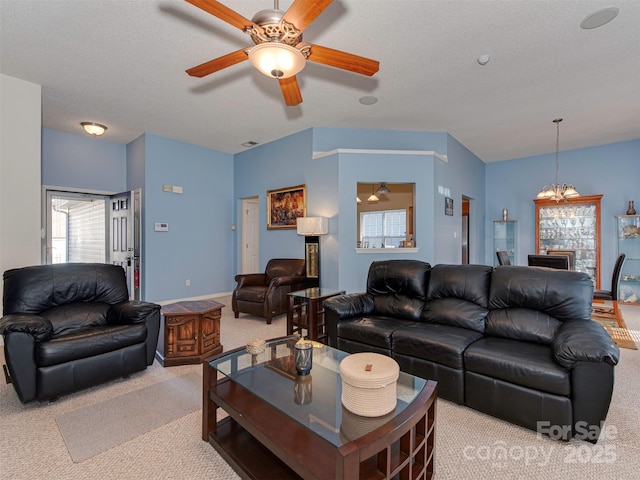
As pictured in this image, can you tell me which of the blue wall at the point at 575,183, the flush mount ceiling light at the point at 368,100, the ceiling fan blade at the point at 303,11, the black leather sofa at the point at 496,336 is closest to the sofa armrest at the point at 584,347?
the black leather sofa at the point at 496,336

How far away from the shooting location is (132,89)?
3885 mm

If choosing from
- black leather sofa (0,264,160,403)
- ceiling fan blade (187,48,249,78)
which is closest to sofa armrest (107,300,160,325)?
black leather sofa (0,264,160,403)

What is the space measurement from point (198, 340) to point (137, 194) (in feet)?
12.2

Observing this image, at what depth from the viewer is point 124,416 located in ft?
7.09

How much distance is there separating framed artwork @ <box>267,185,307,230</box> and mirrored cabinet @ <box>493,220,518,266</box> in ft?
15.1

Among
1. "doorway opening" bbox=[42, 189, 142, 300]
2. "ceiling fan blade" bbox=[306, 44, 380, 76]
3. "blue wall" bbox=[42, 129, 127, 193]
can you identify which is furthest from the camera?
"doorway opening" bbox=[42, 189, 142, 300]

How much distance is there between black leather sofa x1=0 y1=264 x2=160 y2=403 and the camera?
87.0 inches

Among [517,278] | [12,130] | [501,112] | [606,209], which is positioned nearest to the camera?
[517,278]

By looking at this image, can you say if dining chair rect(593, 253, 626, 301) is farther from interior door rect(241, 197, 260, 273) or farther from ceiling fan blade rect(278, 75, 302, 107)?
interior door rect(241, 197, 260, 273)

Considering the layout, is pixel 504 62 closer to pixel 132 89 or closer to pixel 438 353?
pixel 438 353

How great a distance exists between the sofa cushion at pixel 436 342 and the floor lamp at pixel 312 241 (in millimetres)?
2467

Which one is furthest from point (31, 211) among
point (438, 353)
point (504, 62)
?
point (504, 62)

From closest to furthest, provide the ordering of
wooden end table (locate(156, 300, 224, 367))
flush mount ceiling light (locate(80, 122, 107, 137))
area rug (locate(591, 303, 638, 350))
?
wooden end table (locate(156, 300, 224, 367))
area rug (locate(591, 303, 638, 350))
flush mount ceiling light (locate(80, 122, 107, 137))

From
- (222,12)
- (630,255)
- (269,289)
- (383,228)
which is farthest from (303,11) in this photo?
(383,228)
